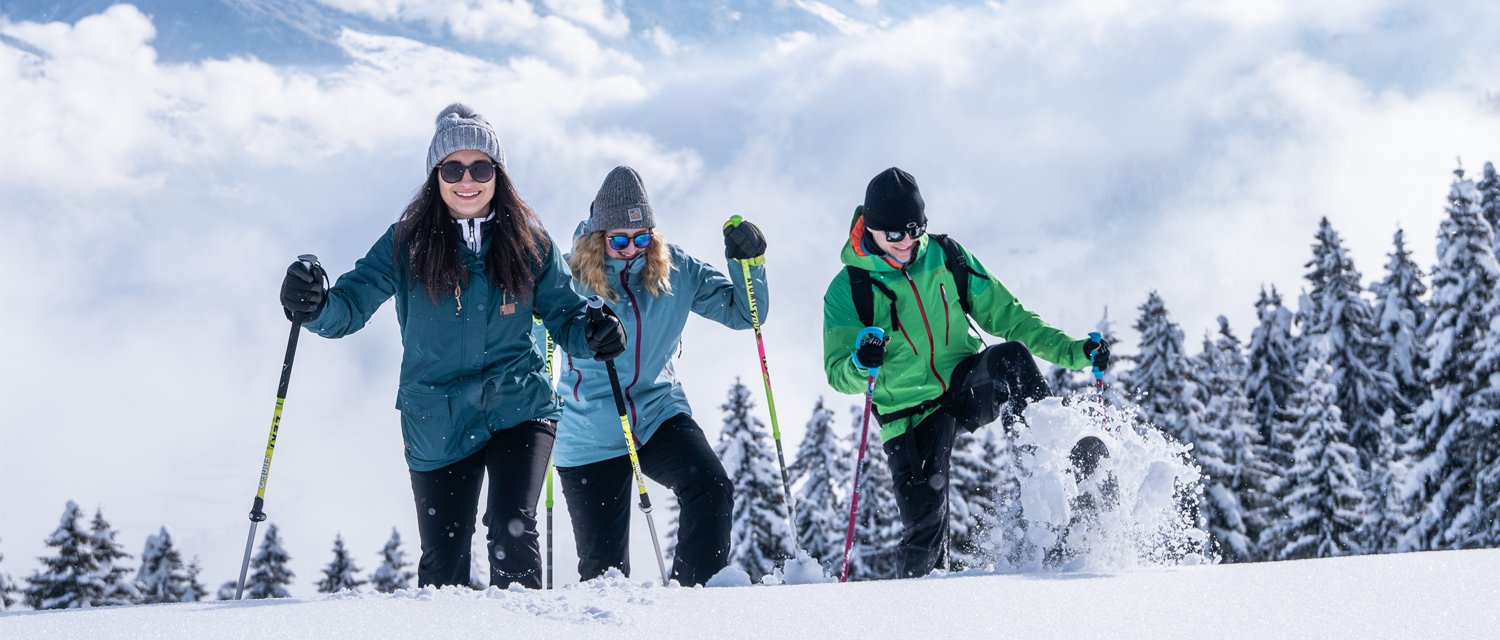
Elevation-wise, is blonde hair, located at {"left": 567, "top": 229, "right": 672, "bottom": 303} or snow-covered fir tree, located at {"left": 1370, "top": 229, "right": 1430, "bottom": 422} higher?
snow-covered fir tree, located at {"left": 1370, "top": 229, "right": 1430, "bottom": 422}

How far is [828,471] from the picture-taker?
31078 mm

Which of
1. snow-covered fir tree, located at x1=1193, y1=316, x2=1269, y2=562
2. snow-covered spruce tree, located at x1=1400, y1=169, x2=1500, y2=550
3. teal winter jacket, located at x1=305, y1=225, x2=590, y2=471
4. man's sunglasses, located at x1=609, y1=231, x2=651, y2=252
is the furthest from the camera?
snow-covered fir tree, located at x1=1193, y1=316, x2=1269, y2=562

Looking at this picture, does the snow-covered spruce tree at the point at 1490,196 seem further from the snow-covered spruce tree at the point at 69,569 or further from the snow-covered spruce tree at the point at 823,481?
the snow-covered spruce tree at the point at 69,569

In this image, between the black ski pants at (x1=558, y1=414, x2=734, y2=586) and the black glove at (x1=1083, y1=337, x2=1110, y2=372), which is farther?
the black glove at (x1=1083, y1=337, x2=1110, y2=372)

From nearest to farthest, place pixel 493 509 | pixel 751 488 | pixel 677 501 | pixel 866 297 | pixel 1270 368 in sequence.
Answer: pixel 493 509
pixel 677 501
pixel 866 297
pixel 751 488
pixel 1270 368

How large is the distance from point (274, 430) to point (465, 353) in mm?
1002

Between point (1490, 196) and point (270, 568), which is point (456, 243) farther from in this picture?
point (270, 568)

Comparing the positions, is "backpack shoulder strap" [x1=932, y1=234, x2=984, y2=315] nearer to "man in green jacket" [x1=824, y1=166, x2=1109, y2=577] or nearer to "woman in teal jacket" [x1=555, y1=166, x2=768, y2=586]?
"man in green jacket" [x1=824, y1=166, x2=1109, y2=577]

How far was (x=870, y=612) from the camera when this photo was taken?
136 inches

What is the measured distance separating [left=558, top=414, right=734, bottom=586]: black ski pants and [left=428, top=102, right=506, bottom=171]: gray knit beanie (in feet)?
5.77

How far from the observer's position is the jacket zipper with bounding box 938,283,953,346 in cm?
611

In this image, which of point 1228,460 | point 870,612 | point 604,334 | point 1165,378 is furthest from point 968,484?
point 870,612

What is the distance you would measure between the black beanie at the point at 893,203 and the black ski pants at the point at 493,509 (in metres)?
2.21

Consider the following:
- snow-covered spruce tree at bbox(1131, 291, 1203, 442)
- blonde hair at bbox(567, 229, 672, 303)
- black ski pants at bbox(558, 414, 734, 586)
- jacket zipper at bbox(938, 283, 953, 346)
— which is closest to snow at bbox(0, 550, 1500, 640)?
black ski pants at bbox(558, 414, 734, 586)
